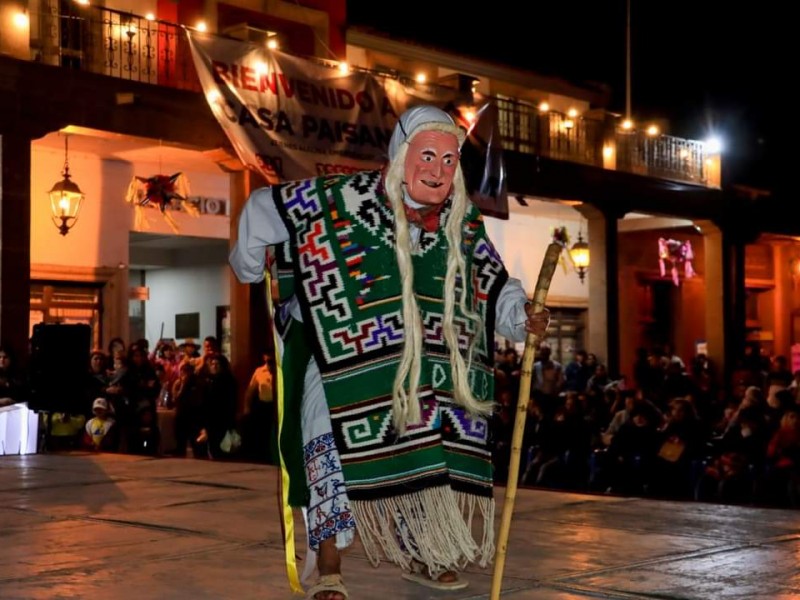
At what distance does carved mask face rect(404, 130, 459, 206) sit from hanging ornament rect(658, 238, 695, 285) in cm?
2230

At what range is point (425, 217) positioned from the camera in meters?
4.45

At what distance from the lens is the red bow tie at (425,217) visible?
442 centimetres

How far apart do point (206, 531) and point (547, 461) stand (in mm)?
5313

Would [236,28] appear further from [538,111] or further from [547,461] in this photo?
[547,461]

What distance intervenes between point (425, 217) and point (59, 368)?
7.73 m

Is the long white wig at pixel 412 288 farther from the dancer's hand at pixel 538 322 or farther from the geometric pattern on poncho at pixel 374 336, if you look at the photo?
the dancer's hand at pixel 538 322

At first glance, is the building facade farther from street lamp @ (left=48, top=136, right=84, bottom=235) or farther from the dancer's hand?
the dancer's hand

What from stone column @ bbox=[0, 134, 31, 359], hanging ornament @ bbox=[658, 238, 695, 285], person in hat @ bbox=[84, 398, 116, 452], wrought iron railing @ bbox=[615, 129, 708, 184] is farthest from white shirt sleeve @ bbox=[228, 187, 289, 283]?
hanging ornament @ bbox=[658, 238, 695, 285]

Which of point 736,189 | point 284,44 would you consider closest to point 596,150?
point 736,189

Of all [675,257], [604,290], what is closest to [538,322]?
[604,290]

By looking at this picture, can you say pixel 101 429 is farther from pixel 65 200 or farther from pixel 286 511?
pixel 286 511

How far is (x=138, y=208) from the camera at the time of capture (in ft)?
57.8

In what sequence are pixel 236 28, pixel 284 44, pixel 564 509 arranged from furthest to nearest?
pixel 284 44 → pixel 236 28 → pixel 564 509

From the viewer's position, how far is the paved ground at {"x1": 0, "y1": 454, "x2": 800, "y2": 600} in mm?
4535
